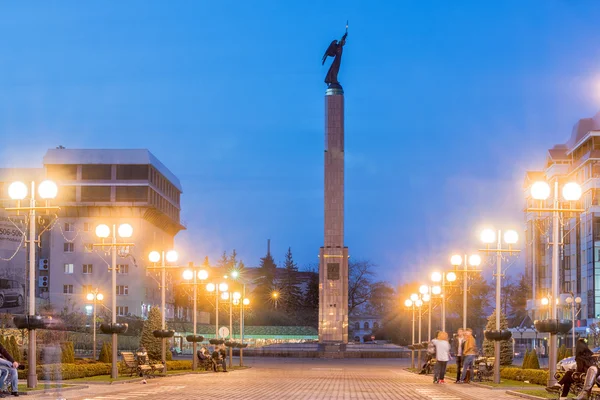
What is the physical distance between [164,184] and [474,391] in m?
94.9

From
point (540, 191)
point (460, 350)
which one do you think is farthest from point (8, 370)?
point (460, 350)

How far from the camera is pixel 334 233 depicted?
262 ft

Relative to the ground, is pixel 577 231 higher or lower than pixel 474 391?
higher

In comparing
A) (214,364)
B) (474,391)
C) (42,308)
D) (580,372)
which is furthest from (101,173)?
(580,372)

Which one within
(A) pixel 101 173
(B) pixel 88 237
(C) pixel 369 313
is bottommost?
(C) pixel 369 313

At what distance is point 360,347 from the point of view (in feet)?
268

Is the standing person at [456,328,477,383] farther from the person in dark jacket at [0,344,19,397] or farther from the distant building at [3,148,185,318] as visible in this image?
the distant building at [3,148,185,318]

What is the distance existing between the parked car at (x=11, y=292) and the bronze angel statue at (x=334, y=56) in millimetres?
35596

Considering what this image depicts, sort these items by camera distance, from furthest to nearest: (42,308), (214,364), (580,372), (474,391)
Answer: (42,308) < (214,364) < (474,391) < (580,372)

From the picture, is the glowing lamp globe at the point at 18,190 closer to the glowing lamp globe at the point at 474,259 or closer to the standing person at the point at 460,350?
the standing person at the point at 460,350

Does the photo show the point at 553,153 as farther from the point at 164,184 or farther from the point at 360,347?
the point at 164,184

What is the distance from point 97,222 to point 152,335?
6684cm

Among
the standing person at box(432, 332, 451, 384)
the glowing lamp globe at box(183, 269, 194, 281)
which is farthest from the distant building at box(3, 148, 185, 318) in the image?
the standing person at box(432, 332, 451, 384)

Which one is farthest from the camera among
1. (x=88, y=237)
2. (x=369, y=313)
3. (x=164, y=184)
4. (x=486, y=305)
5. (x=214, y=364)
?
(x=369, y=313)
